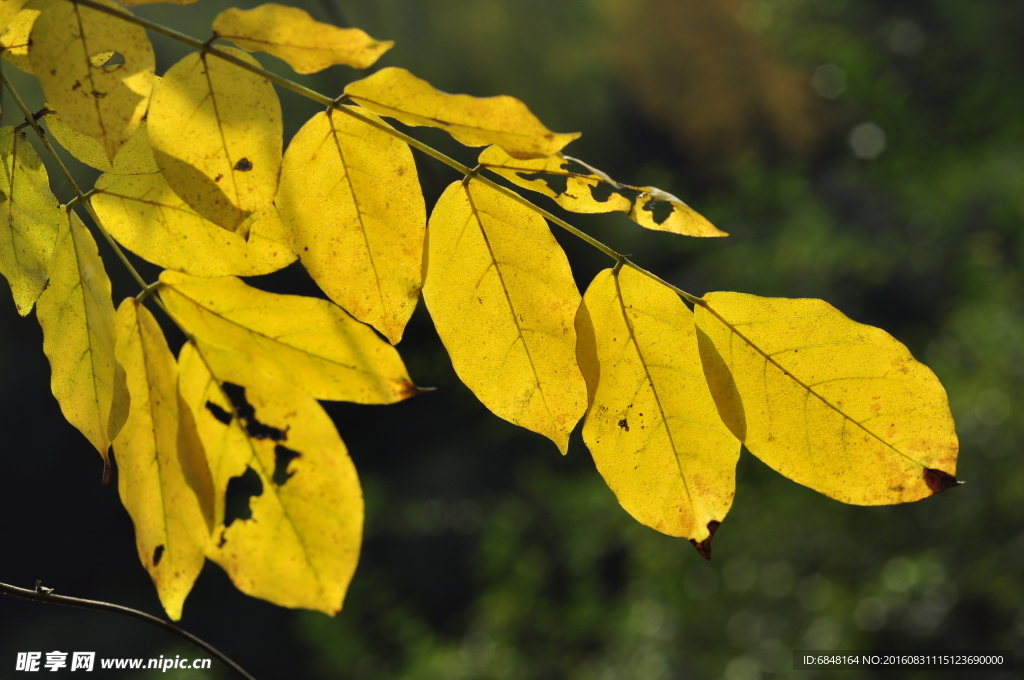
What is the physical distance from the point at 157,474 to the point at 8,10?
17 centimetres

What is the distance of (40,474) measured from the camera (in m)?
2.50

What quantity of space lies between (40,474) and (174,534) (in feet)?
8.83

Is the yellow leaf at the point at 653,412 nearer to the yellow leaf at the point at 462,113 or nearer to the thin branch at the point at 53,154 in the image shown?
the yellow leaf at the point at 462,113

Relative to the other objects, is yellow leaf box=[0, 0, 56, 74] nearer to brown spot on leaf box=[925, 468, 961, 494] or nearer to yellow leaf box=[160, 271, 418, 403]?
yellow leaf box=[160, 271, 418, 403]

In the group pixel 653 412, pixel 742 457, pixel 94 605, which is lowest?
pixel 742 457

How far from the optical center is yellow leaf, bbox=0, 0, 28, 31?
241 mm

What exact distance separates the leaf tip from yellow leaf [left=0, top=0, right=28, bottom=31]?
14.0 inches

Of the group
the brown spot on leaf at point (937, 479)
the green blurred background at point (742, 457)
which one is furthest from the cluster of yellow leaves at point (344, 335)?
the green blurred background at point (742, 457)

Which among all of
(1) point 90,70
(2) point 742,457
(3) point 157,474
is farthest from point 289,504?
(2) point 742,457

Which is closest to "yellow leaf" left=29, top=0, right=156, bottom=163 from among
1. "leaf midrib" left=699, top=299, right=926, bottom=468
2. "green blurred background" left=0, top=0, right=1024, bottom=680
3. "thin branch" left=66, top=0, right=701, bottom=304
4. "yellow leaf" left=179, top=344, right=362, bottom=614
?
"thin branch" left=66, top=0, right=701, bottom=304

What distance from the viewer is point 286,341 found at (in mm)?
300

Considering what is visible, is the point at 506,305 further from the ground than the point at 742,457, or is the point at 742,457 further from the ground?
the point at 506,305

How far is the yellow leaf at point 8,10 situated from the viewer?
24 centimetres

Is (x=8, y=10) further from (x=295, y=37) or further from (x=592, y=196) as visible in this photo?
(x=592, y=196)
